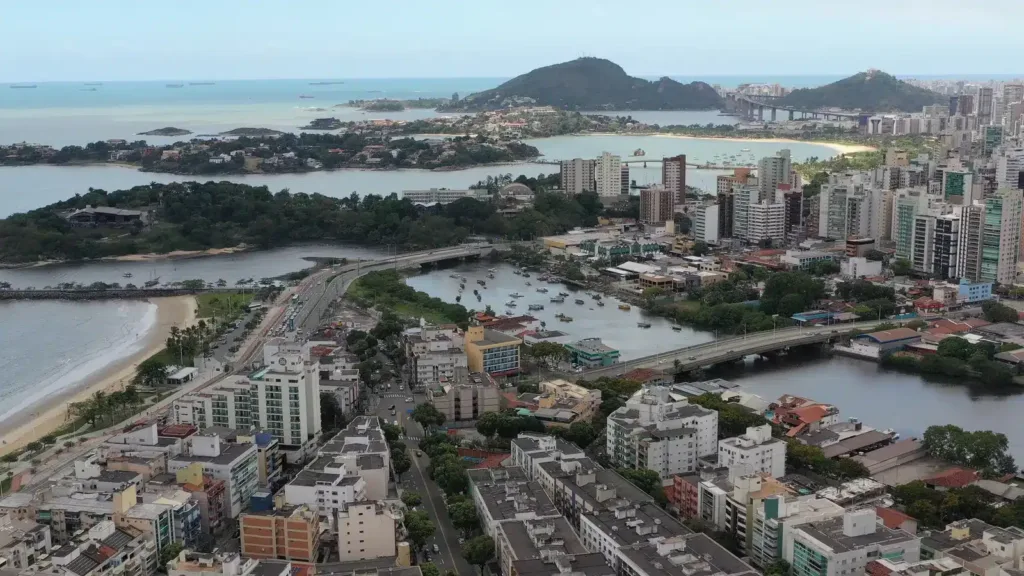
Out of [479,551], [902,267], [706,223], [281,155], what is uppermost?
[281,155]

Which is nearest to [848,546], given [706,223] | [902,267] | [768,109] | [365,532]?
[365,532]

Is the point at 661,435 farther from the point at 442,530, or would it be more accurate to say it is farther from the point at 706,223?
the point at 706,223

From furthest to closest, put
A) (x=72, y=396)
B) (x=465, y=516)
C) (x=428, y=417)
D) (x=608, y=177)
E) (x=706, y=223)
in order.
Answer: (x=608, y=177) → (x=706, y=223) → (x=72, y=396) → (x=428, y=417) → (x=465, y=516)

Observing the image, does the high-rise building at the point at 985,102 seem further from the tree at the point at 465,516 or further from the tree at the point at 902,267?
the tree at the point at 465,516

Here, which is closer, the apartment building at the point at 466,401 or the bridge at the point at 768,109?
the apartment building at the point at 466,401

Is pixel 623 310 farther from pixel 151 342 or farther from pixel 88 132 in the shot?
pixel 88 132

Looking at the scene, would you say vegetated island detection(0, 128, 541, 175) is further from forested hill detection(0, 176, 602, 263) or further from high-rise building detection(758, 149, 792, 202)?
high-rise building detection(758, 149, 792, 202)

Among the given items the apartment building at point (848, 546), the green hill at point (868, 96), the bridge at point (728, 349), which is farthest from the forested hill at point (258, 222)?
the green hill at point (868, 96)

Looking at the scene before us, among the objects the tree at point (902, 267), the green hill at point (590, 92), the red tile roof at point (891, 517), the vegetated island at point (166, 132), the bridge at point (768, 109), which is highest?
the green hill at point (590, 92)
